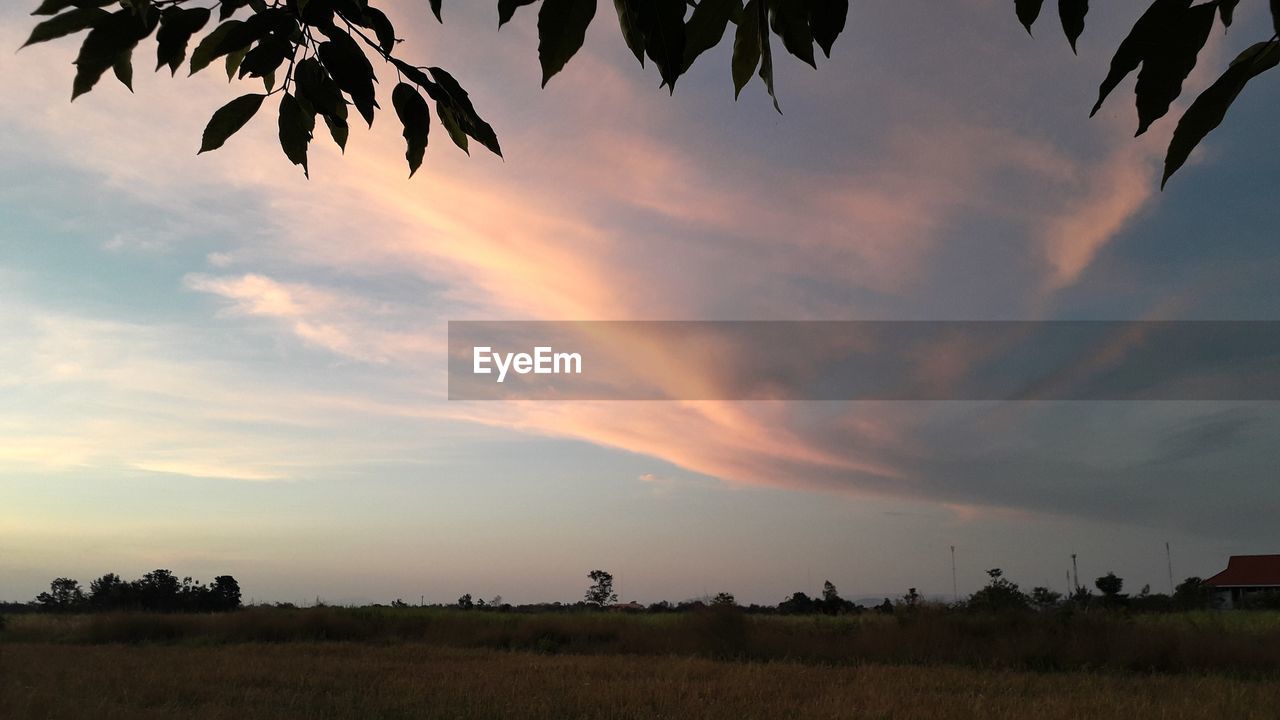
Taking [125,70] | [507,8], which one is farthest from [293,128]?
[507,8]

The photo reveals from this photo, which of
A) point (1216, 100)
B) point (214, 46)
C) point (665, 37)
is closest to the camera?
point (1216, 100)

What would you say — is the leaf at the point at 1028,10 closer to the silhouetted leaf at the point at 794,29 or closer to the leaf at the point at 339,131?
the silhouetted leaf at the point at 794,29

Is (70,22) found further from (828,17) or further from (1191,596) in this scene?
(1191,596)

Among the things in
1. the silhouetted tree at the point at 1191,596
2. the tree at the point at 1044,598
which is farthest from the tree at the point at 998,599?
the silhouetted tree at the point at 1191,596

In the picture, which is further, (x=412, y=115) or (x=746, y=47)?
(x=412, y=115)

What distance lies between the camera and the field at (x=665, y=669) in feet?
32.4

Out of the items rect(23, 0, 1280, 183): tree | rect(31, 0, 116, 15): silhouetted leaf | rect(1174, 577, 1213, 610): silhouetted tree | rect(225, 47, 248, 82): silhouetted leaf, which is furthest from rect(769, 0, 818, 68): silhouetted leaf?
rect(1174, 577, 1213, 610): silhouetted tree

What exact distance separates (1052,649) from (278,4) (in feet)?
56.7

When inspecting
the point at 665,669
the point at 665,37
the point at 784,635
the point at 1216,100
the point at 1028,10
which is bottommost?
the point at 665,669

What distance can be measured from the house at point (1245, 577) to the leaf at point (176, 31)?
46.5 m

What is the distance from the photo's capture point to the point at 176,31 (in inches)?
38.6

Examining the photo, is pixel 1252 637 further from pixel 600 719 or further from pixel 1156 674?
pixel 600 719

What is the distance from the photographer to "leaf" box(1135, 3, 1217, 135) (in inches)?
27.0

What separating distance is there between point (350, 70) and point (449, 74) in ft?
0.61
